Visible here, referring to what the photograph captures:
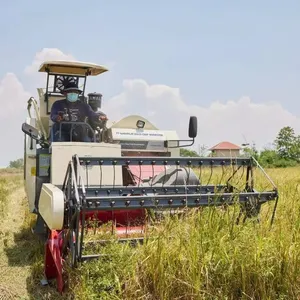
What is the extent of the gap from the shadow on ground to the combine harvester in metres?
0.16

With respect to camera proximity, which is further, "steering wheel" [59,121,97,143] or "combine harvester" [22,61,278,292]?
"steering wheel" [59,121,97,143]

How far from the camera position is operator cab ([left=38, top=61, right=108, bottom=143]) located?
7.01m

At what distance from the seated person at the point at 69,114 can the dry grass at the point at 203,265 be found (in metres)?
2.59

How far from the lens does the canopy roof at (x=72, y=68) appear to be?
6887 millimetres

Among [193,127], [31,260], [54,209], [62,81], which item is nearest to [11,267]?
[31,260]

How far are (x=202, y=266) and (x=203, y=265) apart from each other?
2 cm

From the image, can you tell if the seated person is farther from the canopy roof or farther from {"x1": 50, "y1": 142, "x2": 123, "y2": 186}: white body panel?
{"x1": 50, "y1": 142, "x2": 123, "y2": 186}: white body panel

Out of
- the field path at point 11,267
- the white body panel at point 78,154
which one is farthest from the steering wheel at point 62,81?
the field path at point 11,267

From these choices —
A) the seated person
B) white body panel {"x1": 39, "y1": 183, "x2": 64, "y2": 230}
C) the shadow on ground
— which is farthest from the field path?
the seated person

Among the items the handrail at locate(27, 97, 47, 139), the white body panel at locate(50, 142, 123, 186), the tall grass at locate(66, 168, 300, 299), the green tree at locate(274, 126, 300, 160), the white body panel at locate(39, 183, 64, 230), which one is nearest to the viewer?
the tall grass at locate(66, 168, 300, 299)

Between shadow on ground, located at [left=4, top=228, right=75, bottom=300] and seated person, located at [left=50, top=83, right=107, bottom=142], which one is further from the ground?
seated person, located at [left=50, top=83, right=107, bottom=142]

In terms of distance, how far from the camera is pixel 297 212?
446cm

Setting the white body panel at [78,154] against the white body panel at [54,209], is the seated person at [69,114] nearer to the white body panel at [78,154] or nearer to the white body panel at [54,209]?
the white body panel at [78,154]

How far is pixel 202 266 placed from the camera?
11.4 feet
